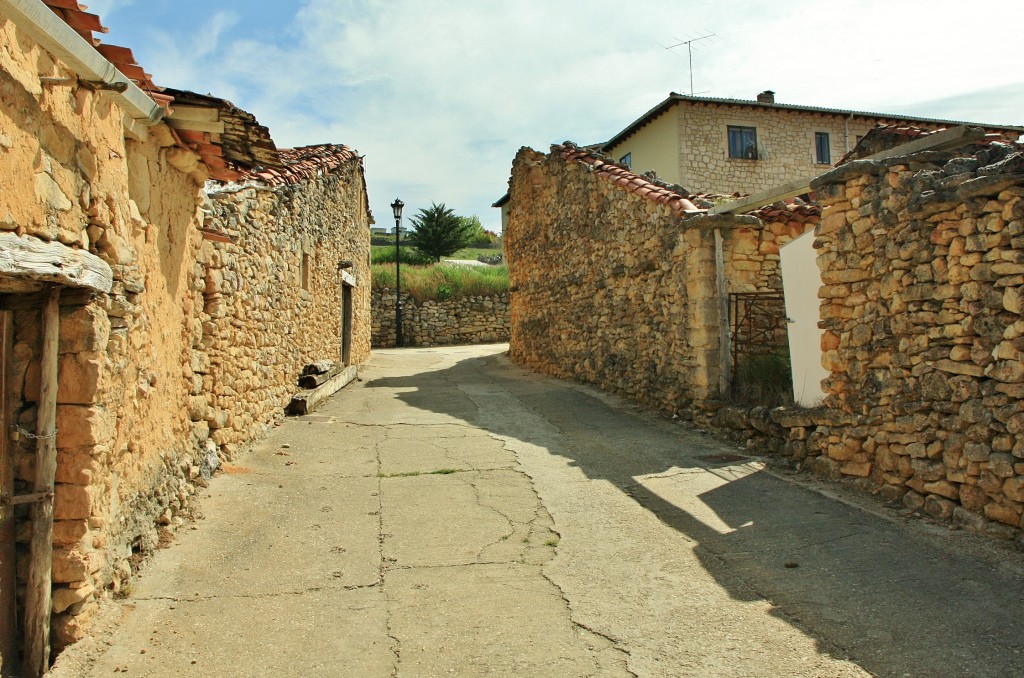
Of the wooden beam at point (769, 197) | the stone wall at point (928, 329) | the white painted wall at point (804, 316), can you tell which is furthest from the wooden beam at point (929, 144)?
the white painted wall at point (804, 316)

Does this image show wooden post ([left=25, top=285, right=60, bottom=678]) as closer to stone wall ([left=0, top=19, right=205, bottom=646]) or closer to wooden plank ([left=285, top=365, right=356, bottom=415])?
stone wall ([left=0, top=19, right=205, bottom=646])

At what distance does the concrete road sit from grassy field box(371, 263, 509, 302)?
16.7 metres

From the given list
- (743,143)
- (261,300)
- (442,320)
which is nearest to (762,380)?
(261,300)

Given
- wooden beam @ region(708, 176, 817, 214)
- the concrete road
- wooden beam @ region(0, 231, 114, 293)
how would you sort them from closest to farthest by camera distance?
1. wooden beam @ region(0, 231, 114, 293)
2. the concrete road
3. wooden beam @ region(708, 176, 817, 214)

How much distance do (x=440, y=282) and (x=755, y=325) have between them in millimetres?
16355

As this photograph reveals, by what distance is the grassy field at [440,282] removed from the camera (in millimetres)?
23344

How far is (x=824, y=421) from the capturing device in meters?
6.11

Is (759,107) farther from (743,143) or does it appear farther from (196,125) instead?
(196,125)

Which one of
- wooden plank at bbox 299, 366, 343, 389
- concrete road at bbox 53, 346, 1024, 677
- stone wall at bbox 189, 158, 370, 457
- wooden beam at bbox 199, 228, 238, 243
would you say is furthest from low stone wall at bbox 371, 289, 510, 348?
wooden beam at bbox 199, 228, 238, 243

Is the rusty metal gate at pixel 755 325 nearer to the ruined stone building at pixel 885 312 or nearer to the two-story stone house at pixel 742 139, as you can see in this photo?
the ruined stone building at pixel 885 312

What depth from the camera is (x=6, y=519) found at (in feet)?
10.0

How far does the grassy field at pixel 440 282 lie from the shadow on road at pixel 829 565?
1594cm

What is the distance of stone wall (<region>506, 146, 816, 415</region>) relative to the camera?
842cm

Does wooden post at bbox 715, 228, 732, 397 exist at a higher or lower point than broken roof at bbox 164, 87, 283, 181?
lower
